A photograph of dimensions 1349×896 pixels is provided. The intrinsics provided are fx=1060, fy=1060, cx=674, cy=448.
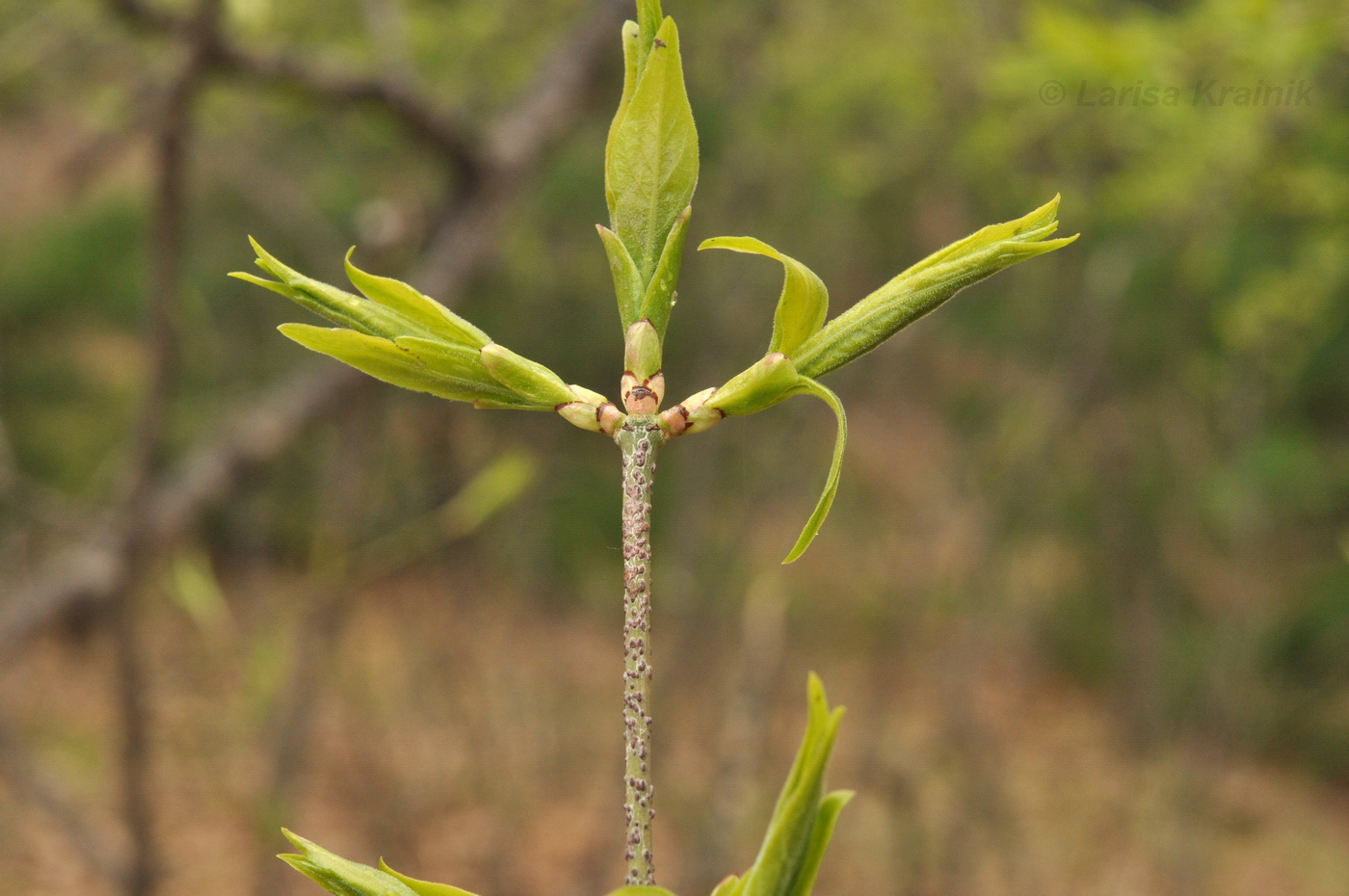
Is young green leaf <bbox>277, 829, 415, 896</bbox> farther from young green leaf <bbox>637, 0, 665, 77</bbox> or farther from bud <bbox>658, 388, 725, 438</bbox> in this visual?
young green leaf <bbox>637, 0, 665, 77</bbox>

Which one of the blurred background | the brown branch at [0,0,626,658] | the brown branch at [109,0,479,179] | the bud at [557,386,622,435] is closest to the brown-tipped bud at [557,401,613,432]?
the bud at [557,386,622,435]

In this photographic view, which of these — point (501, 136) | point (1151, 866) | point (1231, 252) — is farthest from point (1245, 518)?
point (501, 136)

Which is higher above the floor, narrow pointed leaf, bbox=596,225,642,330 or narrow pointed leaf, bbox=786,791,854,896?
narrow pointed leaf, bbox=596,225,642,330

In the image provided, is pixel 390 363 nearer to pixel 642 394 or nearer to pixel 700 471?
pixel 642 394

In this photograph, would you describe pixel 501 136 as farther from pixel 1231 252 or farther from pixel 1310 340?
pixel 1310 340

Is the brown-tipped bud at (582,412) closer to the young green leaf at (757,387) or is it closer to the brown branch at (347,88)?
the young green leaf at (757,387)

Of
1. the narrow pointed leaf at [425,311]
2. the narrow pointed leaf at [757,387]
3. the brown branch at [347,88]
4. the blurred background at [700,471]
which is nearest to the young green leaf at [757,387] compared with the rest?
the narrow pointed leaf at [757,387]
